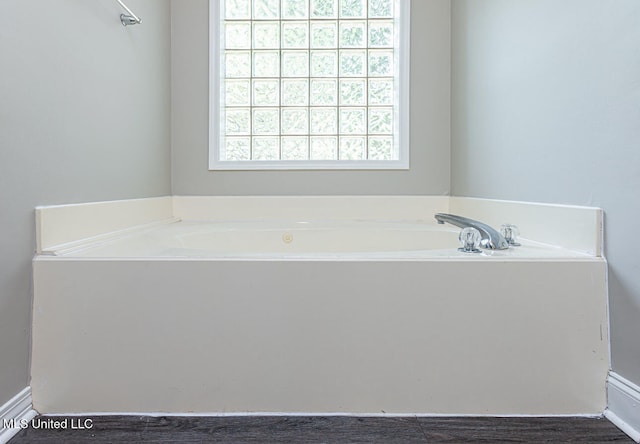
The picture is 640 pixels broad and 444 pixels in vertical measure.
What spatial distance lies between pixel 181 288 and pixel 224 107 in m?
1.63

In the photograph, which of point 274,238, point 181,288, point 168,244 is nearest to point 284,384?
point 181,288

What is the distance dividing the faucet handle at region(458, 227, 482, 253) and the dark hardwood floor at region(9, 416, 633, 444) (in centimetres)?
51

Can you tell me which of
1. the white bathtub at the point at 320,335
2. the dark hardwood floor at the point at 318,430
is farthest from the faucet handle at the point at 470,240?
the dark hardwood floor at the point at 318,430

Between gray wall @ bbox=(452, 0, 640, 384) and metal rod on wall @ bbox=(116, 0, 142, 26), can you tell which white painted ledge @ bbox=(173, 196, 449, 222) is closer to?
gray wall @ bbox=(452, 0, 640, 384)

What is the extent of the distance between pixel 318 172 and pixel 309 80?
0.60m

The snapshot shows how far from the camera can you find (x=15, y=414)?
1.10m

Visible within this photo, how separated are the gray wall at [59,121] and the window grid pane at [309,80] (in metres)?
0.59

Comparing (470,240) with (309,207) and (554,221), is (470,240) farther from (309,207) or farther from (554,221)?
(309,207)

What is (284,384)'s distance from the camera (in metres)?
1.18

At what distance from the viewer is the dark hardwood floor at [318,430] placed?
3.53 feet

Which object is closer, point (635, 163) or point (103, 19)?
point (635, 163)

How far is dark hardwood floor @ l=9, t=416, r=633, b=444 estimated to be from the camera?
1077mm

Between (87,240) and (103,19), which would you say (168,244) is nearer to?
(87,240)

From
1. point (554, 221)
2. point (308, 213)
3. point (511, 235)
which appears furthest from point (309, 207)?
point (554, 221)
